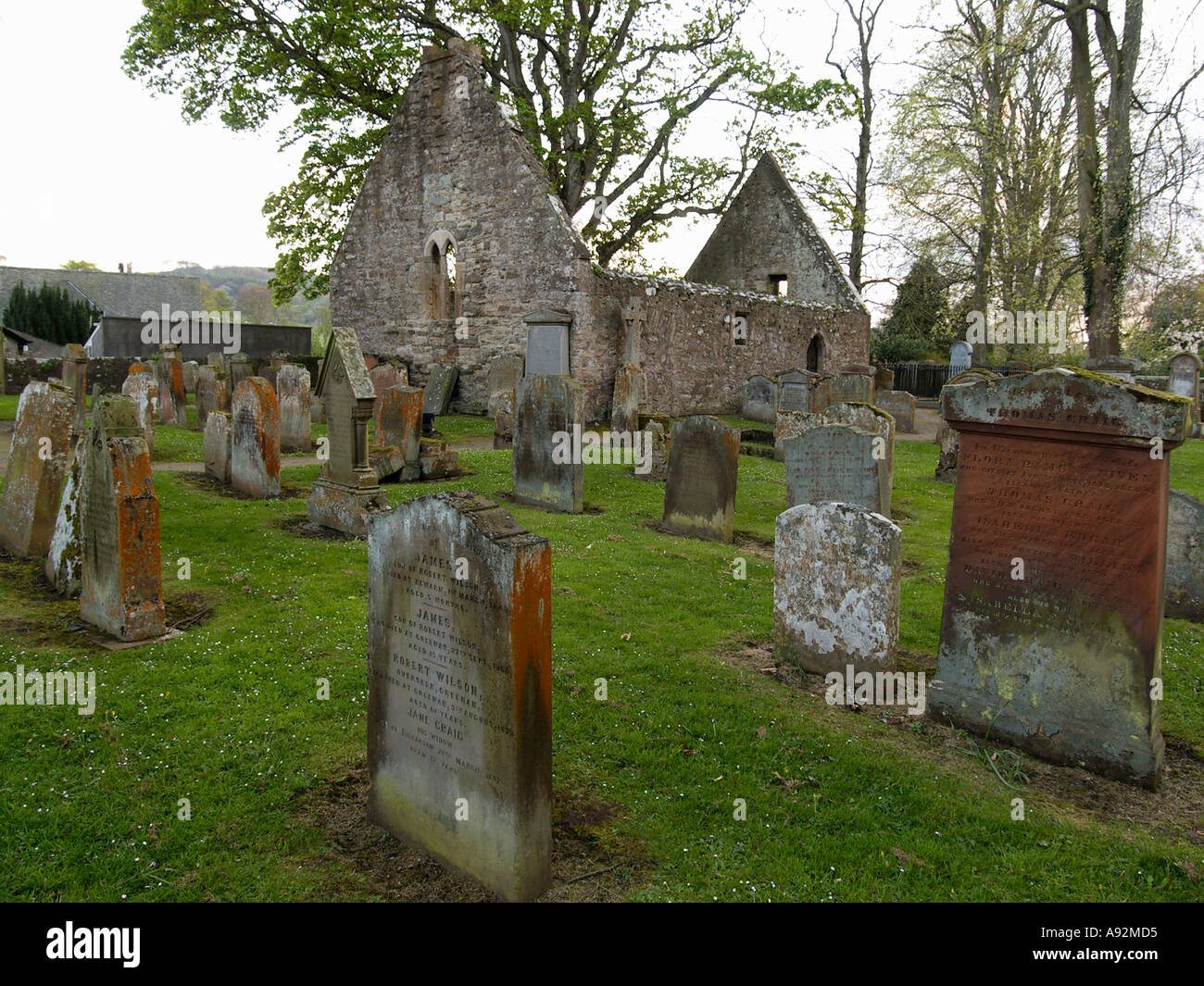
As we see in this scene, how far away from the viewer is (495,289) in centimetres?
1836

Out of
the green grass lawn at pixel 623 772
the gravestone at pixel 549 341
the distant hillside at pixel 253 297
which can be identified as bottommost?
the green grass lawn at pixel 623 772

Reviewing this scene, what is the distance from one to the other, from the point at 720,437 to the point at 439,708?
5911 mm

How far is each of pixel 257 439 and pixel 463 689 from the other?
7838 millimetres

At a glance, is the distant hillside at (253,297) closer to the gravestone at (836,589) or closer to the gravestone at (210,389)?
the gravestone at (210,389)

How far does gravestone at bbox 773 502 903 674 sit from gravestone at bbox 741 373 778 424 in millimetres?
14076

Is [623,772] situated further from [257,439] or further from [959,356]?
[959,356]

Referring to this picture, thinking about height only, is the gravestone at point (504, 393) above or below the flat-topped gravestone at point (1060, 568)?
above

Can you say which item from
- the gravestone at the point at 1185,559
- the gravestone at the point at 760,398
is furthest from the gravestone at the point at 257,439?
the gravestone at the point at 760,398

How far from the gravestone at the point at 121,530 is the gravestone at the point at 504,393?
338 inches

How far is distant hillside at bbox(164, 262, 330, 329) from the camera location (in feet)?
253

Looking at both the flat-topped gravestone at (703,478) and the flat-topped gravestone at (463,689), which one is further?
the flat-topped gravestone at (703,478)

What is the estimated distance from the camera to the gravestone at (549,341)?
16.6 meters

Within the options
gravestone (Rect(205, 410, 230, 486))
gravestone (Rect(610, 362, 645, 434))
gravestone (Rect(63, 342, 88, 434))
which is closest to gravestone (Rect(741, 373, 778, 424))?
gravestone (Rect(610, 362, 645, 434))
